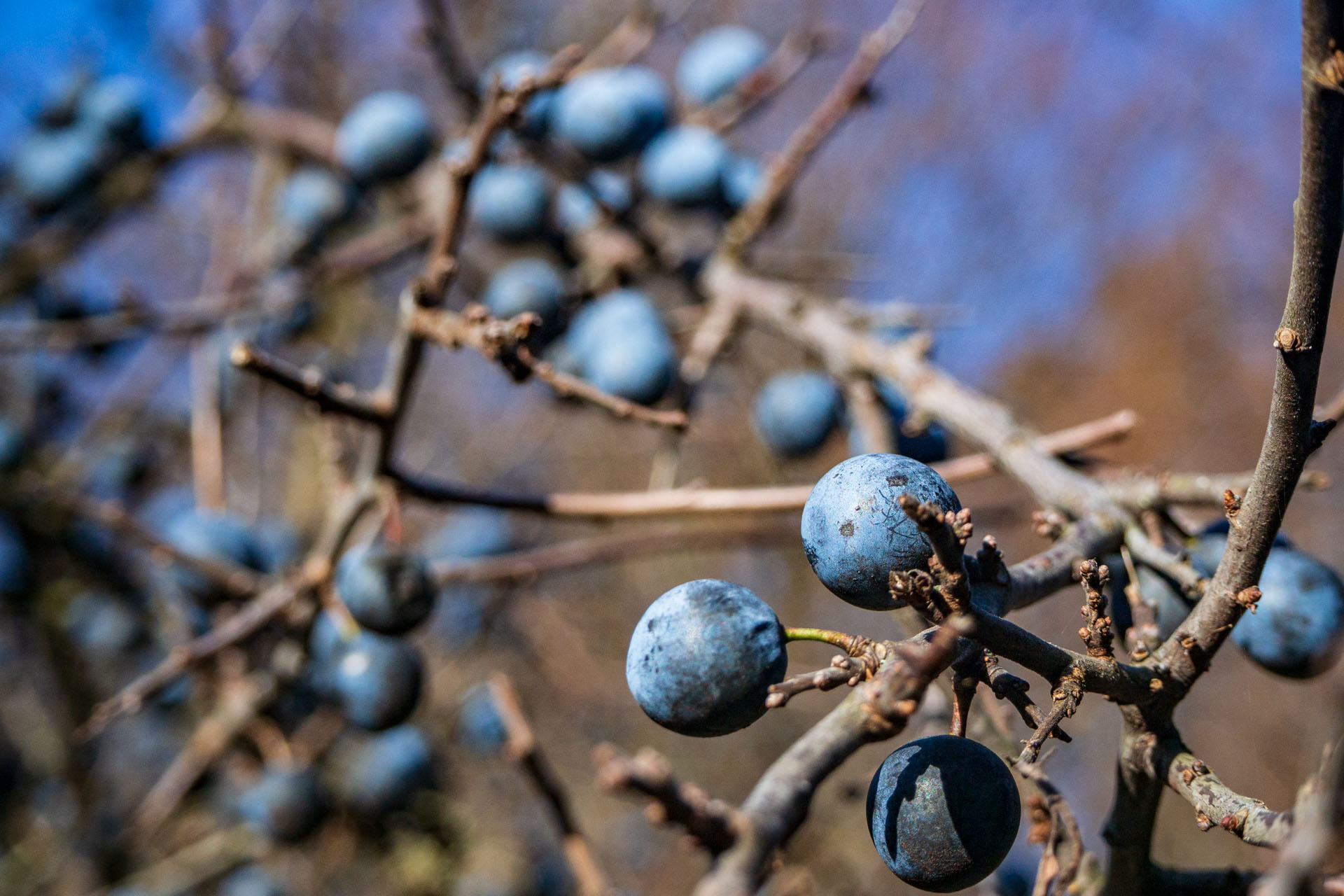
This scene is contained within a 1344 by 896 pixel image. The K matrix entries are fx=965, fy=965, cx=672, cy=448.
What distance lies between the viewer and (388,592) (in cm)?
177

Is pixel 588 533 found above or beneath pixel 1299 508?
beneath

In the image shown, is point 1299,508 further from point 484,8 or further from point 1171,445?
point 484,8

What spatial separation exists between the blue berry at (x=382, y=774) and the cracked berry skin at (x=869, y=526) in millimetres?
2047

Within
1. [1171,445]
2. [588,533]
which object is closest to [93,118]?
[588,533]

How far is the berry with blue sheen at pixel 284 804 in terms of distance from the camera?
8.51 ft

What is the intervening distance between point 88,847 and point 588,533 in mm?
3778

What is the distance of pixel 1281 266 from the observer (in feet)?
24.8

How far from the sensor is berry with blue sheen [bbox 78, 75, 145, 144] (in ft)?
10.5

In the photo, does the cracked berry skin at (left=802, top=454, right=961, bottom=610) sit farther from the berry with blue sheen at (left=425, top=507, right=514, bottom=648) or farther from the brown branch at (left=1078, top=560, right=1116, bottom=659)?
the berry with blue sheen at (left=425, top=507, right=514, bottom=648)

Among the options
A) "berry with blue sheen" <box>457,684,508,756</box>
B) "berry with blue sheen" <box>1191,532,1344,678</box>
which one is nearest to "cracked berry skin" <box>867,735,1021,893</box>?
"berry with blue sheen" <box>1191,532,1344,678</box>

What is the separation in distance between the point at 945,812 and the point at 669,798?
400 millimetres

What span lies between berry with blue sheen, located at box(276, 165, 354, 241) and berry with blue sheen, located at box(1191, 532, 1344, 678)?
9.61ft

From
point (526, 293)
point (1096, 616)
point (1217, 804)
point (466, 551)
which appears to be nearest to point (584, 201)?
point (526, 293)

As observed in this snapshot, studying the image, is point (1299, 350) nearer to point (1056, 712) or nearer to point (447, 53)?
point (1056, 712)
